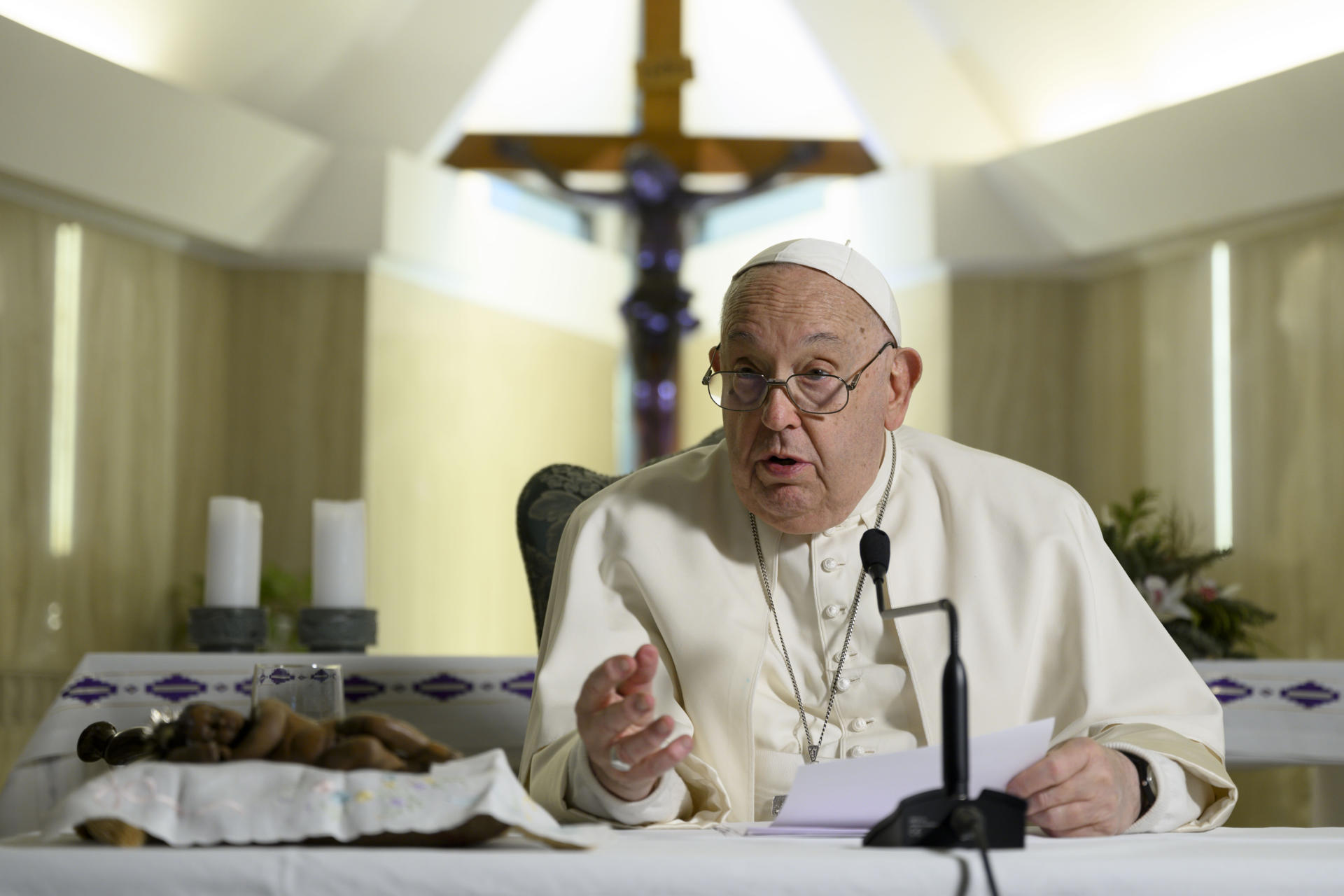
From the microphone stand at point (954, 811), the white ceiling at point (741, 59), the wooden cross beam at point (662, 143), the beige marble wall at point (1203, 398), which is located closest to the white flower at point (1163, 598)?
the beige marble wall at point (1203, 398)

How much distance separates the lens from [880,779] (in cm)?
158

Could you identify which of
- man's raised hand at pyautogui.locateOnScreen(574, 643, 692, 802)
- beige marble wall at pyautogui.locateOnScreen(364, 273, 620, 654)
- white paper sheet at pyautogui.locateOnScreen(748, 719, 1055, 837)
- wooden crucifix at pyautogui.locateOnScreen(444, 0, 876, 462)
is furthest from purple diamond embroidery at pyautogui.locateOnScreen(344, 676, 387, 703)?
wooden crucifix at pyautogui.locateOnScreen(444, 0, 876, 462)

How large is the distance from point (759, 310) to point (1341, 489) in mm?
4371

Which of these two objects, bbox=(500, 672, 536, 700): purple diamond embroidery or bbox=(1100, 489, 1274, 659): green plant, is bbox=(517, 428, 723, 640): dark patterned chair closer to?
bbox=(500, 672, 536, 700): purple diamond embroidery

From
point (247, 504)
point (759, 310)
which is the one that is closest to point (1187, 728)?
point (759, 310)

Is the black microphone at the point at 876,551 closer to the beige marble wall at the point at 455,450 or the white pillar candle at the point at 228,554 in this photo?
the white pillar candle at the point at 228,554

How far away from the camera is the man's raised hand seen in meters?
1.65

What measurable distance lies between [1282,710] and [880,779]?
2583mm

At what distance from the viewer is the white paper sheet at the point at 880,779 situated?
1.56 m

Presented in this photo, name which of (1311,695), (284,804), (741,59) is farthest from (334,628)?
(741,59)

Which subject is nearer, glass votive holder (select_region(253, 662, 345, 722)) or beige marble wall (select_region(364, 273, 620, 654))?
glass votive holder (select_region(253, 662, 345, 722))

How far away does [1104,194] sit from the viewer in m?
6.61

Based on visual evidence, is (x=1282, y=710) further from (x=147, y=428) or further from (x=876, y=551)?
(x=147, y=428)

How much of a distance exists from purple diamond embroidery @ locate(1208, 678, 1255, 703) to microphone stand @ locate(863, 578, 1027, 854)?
2.56m
